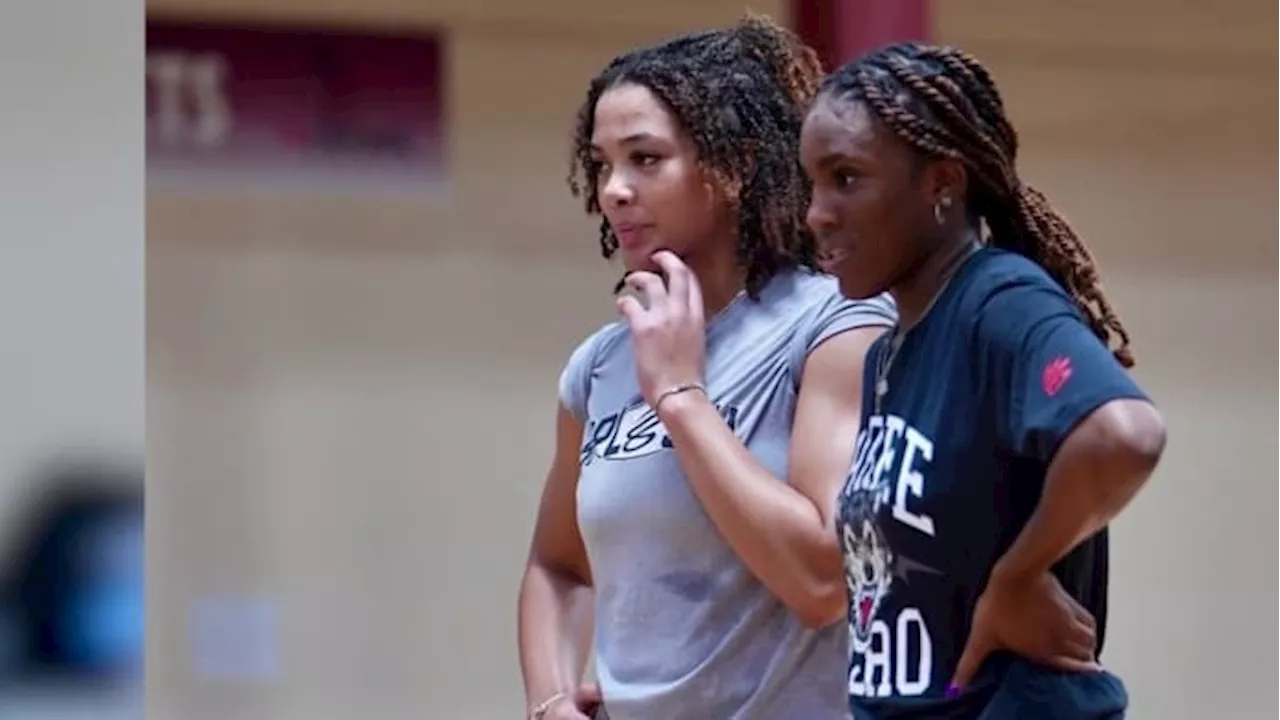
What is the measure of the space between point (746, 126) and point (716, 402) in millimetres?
296

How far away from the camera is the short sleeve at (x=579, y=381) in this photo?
2344 mm

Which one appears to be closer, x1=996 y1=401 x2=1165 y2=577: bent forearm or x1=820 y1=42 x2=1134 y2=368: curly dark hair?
x1=996 y1=401 x2=1165 y2=577: bent forearm

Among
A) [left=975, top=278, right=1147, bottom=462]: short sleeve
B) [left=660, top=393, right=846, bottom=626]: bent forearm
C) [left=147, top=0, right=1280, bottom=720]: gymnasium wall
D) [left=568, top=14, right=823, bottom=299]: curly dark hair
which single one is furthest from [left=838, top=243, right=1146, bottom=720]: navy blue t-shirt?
[left=147, top=0, right=1280, bottom=720]: gymnasium wall

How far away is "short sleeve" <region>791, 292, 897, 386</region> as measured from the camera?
2.06 meters

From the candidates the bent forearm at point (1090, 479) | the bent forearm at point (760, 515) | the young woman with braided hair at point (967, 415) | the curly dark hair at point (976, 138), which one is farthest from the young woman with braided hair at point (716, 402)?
the bent forearm at point (1090, 479)

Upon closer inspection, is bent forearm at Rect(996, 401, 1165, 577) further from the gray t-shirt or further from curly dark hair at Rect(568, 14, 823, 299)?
curly dark hair at Rect(568, 14, 823, 299)

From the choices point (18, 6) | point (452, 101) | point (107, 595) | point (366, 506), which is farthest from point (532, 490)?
point (18, 6)

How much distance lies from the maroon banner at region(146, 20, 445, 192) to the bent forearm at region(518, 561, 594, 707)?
2014 mm

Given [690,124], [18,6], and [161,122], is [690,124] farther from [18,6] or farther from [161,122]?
[161,122]

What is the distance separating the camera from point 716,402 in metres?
2.11

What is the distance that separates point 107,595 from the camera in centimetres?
296

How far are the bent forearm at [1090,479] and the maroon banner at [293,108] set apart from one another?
9.85 feet

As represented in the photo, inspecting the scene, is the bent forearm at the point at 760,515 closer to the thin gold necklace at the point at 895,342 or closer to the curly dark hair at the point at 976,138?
the thin gold necklace at the point at 895,342

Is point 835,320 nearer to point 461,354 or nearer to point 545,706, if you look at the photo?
point 545,706
